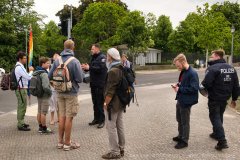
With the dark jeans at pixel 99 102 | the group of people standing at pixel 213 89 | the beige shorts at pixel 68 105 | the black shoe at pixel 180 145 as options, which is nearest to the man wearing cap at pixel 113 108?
the beige shorts at pixel 68 105

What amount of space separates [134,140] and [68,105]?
1647mm

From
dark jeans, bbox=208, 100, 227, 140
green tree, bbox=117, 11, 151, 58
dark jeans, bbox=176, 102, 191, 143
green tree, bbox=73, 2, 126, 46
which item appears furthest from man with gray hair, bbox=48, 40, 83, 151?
green tree, bbox=73, 2, 126, 46

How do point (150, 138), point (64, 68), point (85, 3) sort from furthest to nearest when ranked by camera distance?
point (85, 3) → point (150, 138) → point (64, 68)

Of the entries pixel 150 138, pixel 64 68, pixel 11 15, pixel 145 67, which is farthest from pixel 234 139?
pixel 145 67

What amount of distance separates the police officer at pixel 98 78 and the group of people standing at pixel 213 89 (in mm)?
2261

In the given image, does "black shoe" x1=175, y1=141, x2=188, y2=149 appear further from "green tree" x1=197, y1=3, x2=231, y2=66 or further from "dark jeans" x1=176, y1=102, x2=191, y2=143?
"green tree" x1=197, y1=3, x2=231, y2=66

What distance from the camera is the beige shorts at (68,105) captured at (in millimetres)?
7262

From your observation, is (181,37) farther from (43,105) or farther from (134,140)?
(134,140)

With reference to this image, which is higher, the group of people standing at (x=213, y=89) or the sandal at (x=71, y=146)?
the group of people standing at (x=213, y=89)

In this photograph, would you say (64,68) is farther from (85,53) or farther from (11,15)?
(85,53)

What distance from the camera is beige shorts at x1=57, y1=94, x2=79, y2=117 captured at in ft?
23.8

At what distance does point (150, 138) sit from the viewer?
8.30m

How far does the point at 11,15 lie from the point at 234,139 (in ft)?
100.0

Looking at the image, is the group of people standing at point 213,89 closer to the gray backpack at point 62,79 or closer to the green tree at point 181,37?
the gray backpack at point 62,79
